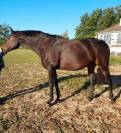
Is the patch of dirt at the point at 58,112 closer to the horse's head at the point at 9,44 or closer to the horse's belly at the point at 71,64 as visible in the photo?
the horse's belly at the point at 71,64

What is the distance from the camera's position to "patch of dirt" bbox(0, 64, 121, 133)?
5516 millimetres

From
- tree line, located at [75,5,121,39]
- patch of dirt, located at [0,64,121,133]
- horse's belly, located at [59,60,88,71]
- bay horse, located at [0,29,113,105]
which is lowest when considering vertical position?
patch of dirt, located at [0,64,121,133]

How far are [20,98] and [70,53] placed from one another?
2167 millimetres

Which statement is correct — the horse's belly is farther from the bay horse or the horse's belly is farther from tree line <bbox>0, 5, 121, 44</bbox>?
tree line <bbox>0, 5, 121, 44</bbox>

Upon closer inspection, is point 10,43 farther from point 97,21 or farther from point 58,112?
point 97,21

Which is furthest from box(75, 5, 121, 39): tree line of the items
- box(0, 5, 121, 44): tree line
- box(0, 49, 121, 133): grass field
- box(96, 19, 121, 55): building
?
box(0, 49, 121, 133): grass field

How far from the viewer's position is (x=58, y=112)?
6.54 metres

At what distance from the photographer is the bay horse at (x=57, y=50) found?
716cm

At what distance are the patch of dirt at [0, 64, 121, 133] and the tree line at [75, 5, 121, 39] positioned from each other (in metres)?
56.8

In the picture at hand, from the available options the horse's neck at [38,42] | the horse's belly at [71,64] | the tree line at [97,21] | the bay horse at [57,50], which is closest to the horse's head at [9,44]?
the bay horse at [57,50]

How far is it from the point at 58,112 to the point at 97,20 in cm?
6198

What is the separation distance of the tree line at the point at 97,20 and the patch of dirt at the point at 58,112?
56.8m

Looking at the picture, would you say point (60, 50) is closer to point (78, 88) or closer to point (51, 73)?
point (51, 73)

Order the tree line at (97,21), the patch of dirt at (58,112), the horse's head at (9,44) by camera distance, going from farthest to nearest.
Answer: the tree line at (97,21) → the horse's head at (9,44) → the patch of dirt at (58,112)
